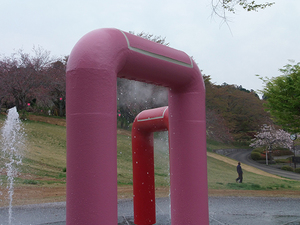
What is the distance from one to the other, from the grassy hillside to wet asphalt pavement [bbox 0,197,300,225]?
3821 millimetres

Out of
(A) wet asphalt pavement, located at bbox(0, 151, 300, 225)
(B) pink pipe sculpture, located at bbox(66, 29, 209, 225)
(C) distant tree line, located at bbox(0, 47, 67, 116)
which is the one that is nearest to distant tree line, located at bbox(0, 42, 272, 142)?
(C) distant tree line, located at bbox(0, 47, 67, 116)

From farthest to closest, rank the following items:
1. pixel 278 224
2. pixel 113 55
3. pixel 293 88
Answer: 1. pixel 293 88
2. pixel 278 224
3. pixel 113 55

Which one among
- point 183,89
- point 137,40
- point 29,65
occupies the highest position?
point 29,65

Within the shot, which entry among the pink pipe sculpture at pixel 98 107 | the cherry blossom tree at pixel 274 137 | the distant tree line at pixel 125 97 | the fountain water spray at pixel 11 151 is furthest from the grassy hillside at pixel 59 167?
the cherry blossom tree at pixel 274 137

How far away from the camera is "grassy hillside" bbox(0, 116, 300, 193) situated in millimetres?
12657

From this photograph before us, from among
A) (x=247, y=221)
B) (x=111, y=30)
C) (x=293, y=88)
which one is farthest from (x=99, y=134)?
(x=293, y=88)

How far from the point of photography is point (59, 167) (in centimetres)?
1438

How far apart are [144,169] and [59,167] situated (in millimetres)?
9550

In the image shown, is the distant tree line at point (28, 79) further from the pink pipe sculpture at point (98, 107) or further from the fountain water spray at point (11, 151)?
the pink pipe sculpture at point (98, 107)

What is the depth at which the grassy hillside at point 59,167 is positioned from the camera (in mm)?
12657

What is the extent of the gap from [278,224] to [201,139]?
397cm

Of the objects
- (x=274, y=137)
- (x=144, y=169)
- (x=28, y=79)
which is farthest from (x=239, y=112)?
(x=144, y=169)

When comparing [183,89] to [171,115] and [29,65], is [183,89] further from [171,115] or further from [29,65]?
[29,65]

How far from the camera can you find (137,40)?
11.2 feet
